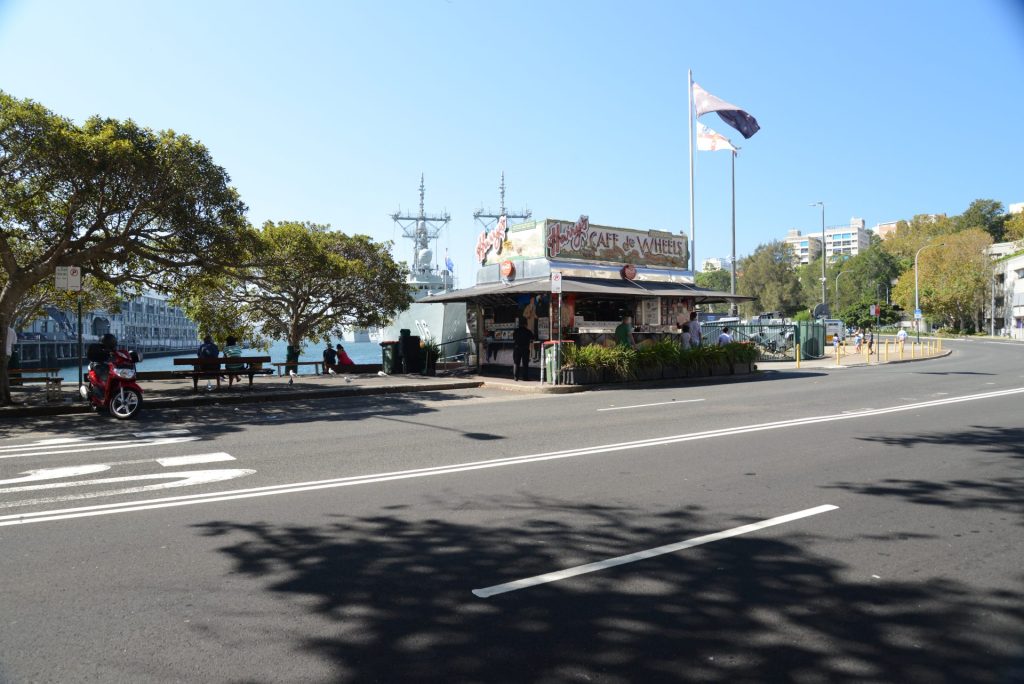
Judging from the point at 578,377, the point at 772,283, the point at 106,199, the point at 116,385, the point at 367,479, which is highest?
the point at 772,283

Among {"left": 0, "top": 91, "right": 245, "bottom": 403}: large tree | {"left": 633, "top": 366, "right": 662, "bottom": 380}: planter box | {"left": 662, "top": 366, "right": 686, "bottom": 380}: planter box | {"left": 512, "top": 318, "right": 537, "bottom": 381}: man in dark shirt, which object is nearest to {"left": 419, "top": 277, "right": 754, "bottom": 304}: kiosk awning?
{"left": 512, "top": 318, "right": 537, "bottom": 381}: man in dark shirt

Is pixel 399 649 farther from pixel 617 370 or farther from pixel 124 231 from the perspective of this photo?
pixel 617 370

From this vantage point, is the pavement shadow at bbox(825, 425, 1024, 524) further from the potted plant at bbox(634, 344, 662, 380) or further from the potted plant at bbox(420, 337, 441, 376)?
the potted plant at bbox(420, 337, 441, 376)

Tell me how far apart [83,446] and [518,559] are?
774 cm

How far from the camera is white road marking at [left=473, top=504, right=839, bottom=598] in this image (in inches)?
165

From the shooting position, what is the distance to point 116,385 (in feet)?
41.3

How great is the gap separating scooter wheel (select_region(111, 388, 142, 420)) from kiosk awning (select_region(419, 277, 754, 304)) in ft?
33.8

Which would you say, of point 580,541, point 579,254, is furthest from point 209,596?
point 579,254

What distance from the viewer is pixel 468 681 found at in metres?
3.13

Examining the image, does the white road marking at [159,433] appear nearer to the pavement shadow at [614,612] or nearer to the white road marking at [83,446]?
the white road marking at [83,446]

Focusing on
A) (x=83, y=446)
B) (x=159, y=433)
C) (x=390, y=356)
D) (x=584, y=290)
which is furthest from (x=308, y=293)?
(x=83, y=446)

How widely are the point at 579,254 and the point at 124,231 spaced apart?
43.7ft

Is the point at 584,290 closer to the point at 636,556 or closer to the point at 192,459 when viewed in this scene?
the point at 192,459

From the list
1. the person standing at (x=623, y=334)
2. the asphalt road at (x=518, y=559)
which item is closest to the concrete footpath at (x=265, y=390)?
the person standing at (x=623, y=334)
